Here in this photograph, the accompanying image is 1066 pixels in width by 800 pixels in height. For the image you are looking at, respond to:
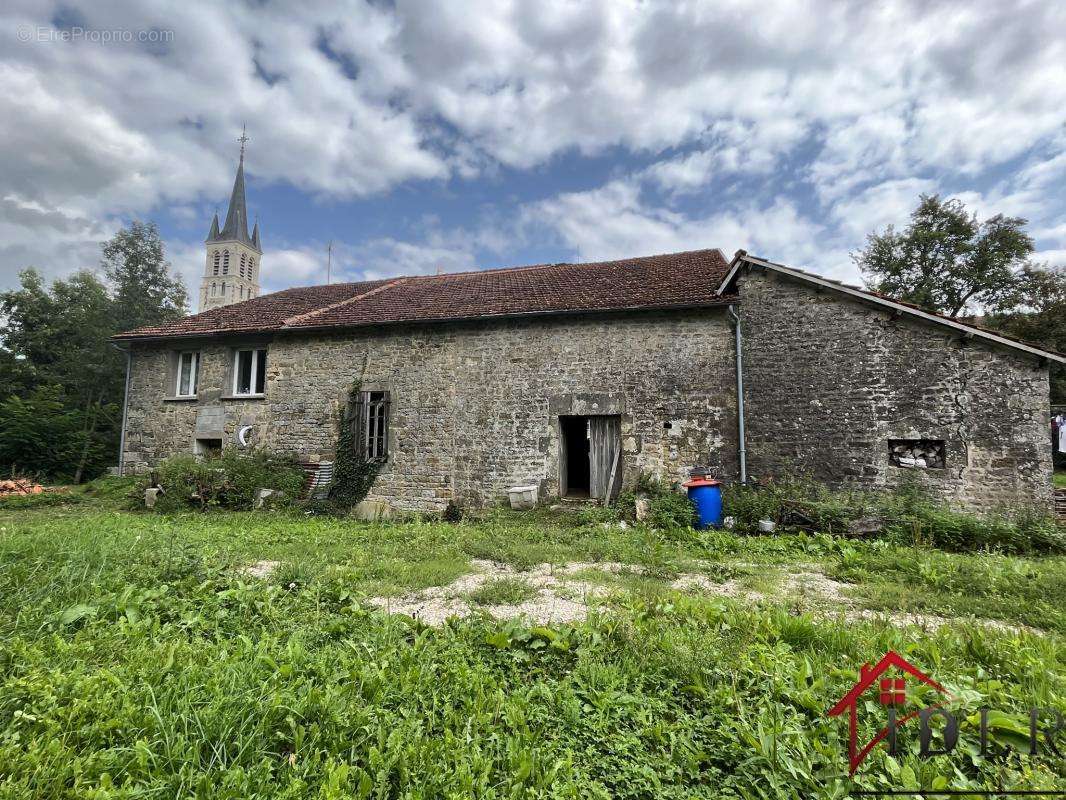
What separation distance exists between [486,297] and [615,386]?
4.18 metres

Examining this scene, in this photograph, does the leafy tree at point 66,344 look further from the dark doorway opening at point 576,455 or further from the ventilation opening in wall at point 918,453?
the ventilation opening in wall at point 918,453

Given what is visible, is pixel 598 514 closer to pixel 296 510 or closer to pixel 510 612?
pixel 510 612

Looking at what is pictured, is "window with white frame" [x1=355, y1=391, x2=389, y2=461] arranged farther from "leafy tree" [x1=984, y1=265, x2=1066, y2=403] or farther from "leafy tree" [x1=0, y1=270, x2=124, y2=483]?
"leafy tree" [x1=984, y1=265, x2=1066, y2=403]

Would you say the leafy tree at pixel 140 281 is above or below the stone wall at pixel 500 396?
above

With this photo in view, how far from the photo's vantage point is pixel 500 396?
400 inches

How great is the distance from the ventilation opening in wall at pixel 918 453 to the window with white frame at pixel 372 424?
10055mm

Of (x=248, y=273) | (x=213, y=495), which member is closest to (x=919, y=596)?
(x=213, y=495)

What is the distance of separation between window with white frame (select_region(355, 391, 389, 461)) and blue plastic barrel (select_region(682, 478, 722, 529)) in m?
6.66

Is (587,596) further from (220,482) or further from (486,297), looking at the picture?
(220,482)

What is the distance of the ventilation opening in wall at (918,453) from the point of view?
804 cm

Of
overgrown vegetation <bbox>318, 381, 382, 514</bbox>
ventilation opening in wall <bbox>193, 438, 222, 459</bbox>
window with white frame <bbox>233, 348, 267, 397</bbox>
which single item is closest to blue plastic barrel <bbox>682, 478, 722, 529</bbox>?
overgrown vegetation <bbox>318, 381, 382, 514</bbox>

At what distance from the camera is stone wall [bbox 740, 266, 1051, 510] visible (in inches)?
302

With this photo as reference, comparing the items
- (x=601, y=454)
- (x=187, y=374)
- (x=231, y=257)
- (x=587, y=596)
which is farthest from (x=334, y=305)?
(x=231, y=257)

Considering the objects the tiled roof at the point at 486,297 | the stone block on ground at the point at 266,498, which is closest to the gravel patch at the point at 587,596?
the tiled roof at the point at 486,297
